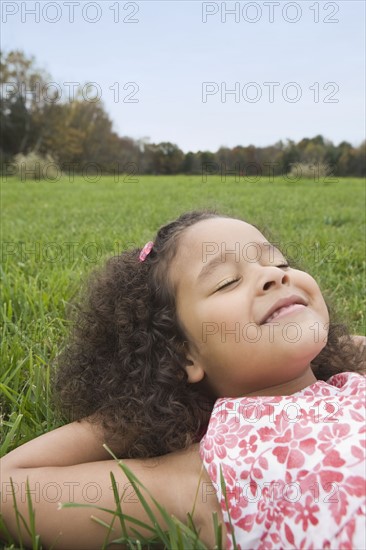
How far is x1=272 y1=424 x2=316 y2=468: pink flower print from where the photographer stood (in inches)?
45.6

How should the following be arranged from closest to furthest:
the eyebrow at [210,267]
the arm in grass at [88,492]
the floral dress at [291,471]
Answer: the floral dress at [291,471] < the arm in grass at [88,492] < the eyebrow at [210,267]

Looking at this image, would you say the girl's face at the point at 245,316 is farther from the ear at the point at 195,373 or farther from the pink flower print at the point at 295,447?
the pink flower print at the point at 295,447

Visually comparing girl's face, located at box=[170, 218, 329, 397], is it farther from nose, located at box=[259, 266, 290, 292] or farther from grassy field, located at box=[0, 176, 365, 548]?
grassy field, located at box=[0, 176, 365, 548]

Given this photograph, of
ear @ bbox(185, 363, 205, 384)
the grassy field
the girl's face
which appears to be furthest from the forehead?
the grassy field

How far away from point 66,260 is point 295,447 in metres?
2.34

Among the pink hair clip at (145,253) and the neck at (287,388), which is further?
the pink hair clip at (145,253)

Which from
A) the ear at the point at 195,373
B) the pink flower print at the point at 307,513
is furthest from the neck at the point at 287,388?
the pink flower print at the point at 307,513

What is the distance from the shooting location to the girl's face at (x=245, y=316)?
4.34 feet

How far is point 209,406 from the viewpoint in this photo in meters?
1.49

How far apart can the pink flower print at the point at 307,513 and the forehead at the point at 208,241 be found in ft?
1.96

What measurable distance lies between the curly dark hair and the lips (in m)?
0.24

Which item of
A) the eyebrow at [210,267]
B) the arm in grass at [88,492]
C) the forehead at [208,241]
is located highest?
the forehead at [208,241]

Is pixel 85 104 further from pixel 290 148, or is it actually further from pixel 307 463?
pixel 307 463

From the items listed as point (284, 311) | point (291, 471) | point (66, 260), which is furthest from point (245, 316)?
point (66, 260)
